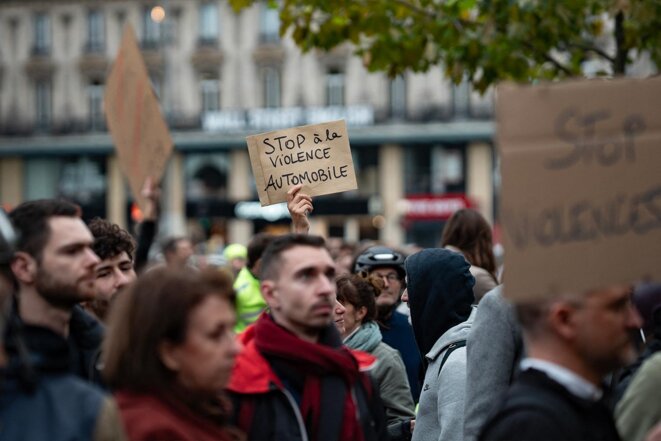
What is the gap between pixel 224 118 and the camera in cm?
4531

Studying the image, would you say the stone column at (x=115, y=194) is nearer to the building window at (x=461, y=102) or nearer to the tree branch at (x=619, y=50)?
the building window at (x=461, y=102)

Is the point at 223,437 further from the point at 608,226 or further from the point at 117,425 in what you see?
the point at 608,226

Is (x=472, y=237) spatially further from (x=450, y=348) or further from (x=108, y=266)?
(x=108, y=266)

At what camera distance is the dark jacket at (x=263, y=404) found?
154 inches

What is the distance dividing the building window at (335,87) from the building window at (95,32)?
33.5ft

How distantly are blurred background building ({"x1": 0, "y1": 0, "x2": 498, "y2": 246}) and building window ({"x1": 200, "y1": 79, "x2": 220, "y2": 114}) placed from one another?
1.6 inches

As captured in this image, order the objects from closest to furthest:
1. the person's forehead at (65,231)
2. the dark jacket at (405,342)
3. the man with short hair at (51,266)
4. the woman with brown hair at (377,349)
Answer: the man with short hair at (51,266) → the person's forehead at (65,231) → the woman with brown hair at (377,349) → the dark jacket at (405,342)

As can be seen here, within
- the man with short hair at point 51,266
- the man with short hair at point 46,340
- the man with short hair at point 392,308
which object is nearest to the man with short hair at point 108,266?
the man with short hair at point 46,340

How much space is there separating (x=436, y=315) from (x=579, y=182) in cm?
234

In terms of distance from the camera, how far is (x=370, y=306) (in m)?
6.53

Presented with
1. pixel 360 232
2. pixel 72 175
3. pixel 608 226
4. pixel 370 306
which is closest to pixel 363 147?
pixel 360 232

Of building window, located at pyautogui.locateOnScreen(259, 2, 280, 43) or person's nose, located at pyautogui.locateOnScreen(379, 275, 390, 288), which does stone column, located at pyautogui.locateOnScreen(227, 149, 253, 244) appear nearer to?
building window, located at pyautogui.locateOnScreen(259, 2, 280, 43)

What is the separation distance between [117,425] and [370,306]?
142 inches

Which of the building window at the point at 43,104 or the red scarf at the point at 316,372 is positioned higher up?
the building window at the point at 43,104
